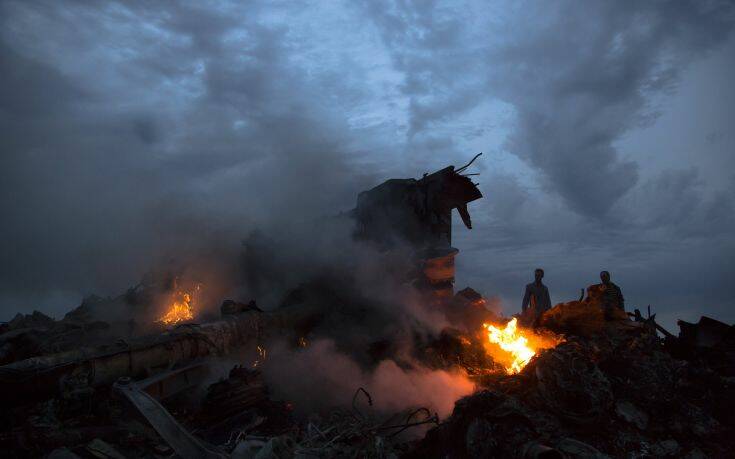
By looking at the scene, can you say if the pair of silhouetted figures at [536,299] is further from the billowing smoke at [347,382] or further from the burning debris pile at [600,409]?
the burning debris pile at [600,409]

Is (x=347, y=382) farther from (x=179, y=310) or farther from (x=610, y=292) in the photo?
(x=179, y=310)

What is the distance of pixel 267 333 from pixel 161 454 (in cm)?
522

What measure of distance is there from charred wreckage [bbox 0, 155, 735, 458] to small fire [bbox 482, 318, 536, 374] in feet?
0.12

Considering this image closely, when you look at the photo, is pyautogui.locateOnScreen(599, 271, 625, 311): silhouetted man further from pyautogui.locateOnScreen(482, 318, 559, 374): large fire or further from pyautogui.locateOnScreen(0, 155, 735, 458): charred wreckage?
pyautogui.locateOnScreen(482, 318, 559, 374): large fire

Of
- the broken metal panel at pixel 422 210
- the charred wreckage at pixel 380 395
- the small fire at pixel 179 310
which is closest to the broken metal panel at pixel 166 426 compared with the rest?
the charred wreckage at pixel 380 395

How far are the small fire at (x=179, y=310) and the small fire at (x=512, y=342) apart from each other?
413 inches

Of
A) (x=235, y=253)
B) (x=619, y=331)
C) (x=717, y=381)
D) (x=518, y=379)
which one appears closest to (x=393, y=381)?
(x=518, y=379)

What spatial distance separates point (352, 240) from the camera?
14516 millimetres

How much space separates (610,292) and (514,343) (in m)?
3.10

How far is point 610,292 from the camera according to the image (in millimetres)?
10438

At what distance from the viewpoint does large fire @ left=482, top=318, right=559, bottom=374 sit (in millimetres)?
8680

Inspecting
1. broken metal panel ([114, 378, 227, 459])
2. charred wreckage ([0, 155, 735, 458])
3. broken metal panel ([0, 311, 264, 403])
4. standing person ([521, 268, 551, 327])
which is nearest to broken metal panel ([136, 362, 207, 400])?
charred wreckage ([0, 155, 735, 458])

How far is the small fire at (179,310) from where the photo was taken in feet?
47.5

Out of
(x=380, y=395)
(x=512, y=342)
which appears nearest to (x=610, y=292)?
(x=512, y=342)
